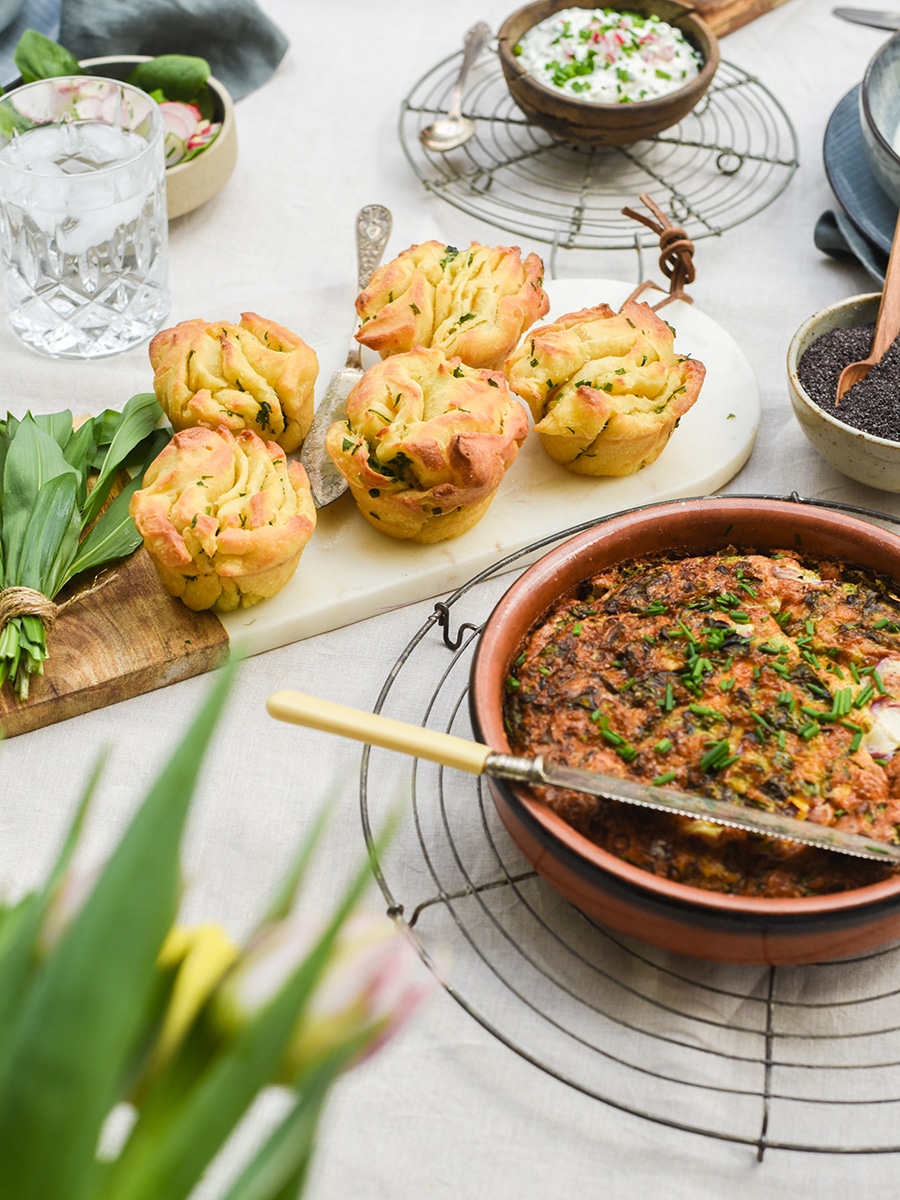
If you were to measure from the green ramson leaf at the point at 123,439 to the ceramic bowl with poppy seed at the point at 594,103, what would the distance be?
1.61 m

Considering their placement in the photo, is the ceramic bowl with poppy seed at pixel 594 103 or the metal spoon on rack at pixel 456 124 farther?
the metal spoon on rack at pixel 456 124

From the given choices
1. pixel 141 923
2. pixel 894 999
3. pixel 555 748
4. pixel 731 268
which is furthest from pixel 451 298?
pixel 141 923

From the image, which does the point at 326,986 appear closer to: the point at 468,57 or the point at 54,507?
the point at 54,507

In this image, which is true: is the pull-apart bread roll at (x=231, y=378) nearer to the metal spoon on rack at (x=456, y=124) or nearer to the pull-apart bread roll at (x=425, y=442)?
the pull-apart bread roll at (x=425, y=442)

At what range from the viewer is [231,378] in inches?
103

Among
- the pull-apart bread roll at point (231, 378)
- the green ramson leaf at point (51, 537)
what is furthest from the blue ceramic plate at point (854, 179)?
the green ramson leaf at point (51, 537)

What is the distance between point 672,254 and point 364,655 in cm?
144

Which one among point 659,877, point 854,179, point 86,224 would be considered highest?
point 86,224

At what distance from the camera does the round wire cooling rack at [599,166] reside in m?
3.63

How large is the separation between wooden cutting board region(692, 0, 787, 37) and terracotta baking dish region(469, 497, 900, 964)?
8.78ft

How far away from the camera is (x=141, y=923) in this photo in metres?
0.86

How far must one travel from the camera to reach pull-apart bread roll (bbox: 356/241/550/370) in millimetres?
2740

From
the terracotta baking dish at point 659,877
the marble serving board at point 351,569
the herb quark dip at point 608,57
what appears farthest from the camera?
the herb quark dip at point 608,57

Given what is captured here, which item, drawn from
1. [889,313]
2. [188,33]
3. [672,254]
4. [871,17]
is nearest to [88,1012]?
[889,313]
